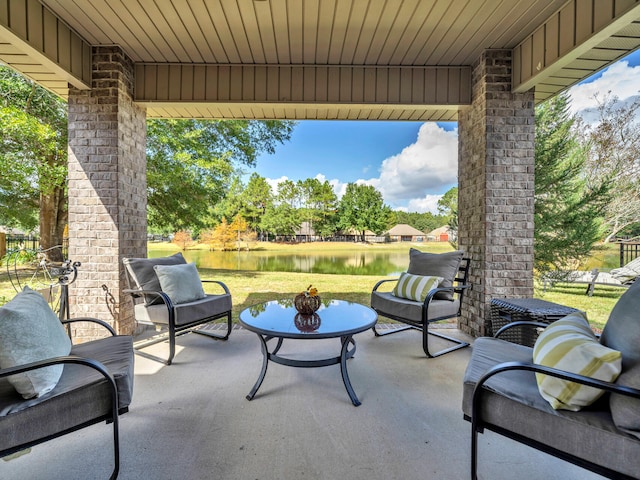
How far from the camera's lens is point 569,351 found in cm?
130

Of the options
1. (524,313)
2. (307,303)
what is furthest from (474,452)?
(524,313)

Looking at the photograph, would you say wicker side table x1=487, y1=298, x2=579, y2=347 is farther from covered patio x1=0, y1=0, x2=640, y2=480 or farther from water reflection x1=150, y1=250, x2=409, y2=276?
water reflection x1=150, y1=250, x2=409, y2=276

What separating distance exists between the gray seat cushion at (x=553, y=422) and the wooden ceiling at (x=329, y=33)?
243cm

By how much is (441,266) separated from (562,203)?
13.2 feet

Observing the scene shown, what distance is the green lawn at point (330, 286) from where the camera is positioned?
5.28m

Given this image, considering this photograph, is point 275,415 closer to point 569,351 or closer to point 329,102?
point 569,351

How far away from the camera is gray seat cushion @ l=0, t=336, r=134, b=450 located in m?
1.23

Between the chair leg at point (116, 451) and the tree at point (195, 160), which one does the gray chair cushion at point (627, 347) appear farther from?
the tree at point (195, 160)

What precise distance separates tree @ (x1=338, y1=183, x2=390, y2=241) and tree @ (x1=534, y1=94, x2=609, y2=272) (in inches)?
117

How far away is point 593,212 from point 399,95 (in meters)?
4.51

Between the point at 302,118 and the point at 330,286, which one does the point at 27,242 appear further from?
the point at 302,118

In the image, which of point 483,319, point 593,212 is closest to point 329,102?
point 483,319

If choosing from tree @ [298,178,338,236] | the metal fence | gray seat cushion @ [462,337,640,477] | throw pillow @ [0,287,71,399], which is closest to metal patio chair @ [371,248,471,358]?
gray seat cushion @ [462,337,640,477]

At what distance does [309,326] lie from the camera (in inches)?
87.4
